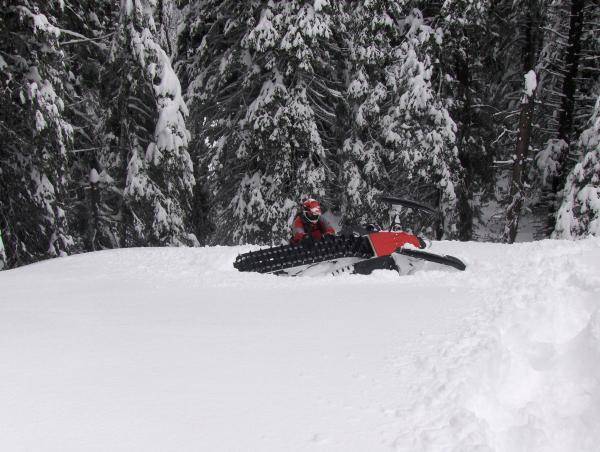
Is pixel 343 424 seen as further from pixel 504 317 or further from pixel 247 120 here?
pixel 247 120

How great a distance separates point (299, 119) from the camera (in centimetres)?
1191

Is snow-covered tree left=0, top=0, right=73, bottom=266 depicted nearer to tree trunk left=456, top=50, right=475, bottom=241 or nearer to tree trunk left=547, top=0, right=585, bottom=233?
tree trunk left=456, top=50, right=475, bottom=241

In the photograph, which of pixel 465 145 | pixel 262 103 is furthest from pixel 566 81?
pixel 262 103

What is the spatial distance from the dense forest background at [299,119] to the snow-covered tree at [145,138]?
0.05 m

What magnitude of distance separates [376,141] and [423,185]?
5.91ft

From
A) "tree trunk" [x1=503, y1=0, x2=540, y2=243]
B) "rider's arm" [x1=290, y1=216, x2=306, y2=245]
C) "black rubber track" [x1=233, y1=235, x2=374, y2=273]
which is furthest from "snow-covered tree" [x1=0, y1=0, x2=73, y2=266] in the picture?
"tree trunk" [x1=503, y1=0, x2=540, y2=243]

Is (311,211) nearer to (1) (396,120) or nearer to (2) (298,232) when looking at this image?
(2) (298,232)

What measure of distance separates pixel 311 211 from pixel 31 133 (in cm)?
632

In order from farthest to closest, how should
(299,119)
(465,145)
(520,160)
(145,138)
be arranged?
(465,145), (145,138), (520,160), (299,119)

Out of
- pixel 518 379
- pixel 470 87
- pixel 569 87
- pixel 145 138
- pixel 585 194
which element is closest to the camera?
pixel 518 379

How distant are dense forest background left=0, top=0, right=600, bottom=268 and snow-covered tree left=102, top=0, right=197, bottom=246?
0.15 ft

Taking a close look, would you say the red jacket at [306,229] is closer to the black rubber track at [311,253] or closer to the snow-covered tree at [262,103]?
the black rubber track at [311,253]

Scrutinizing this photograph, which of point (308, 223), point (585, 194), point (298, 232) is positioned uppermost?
point (308, 223)

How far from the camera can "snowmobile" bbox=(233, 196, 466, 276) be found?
6.51 metres
